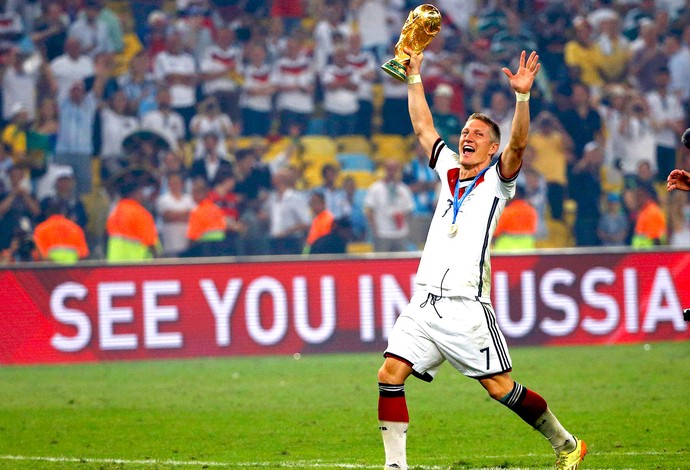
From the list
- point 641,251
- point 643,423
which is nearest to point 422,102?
point 643,423

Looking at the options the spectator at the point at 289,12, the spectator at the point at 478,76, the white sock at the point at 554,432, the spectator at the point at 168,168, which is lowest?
the white sock at the point at 554,432

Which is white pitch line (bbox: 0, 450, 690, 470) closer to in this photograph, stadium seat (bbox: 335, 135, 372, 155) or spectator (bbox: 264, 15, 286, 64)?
stadium seat (bbox: 335, 135, 372, 155)

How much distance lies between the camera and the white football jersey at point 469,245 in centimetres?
598

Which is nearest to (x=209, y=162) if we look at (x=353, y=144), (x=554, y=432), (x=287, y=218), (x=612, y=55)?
(x=287, y=218)

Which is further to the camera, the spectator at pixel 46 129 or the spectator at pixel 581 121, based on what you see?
the spectator at pixel 581 121

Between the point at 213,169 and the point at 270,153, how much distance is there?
1076 millimetres

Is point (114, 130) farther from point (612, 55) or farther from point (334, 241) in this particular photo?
point (612, 55)

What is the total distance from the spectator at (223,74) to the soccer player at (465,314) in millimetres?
12510

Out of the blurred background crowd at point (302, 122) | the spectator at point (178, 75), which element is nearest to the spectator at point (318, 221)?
the blurred background crowd at point (302, 122)

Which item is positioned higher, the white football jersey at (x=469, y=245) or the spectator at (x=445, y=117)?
the spectator at (x=445, y=117)

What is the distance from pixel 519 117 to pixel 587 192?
12.6m

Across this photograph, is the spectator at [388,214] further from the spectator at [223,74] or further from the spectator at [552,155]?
the spectator at [223,74]

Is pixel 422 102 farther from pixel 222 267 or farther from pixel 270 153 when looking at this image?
pixel 270 153

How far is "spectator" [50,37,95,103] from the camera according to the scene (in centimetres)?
1773
